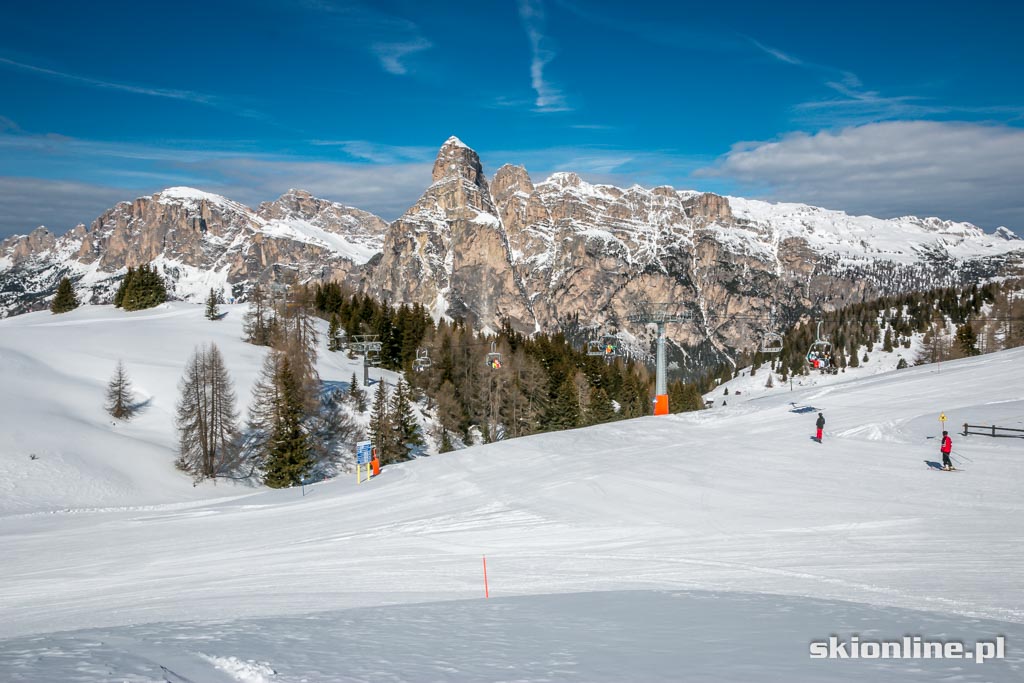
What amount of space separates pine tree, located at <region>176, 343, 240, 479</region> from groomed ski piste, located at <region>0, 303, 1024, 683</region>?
521cm

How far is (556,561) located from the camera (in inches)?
656

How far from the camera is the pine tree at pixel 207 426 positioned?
49.2 m

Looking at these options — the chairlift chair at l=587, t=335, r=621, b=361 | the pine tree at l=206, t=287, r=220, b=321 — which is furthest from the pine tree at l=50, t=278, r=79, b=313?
the chairlift chair at l=587, t=335, r=621, b=361

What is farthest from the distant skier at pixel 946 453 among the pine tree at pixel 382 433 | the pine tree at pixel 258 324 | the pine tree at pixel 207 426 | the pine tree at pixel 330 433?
the pine tree at pixel 258 324

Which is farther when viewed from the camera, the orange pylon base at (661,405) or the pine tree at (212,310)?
the pine tree at (212,310)

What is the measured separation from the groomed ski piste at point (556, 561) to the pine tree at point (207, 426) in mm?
5205

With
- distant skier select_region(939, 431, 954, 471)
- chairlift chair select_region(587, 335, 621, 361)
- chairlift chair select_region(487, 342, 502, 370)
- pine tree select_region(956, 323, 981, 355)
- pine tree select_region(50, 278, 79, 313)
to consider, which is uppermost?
pine tree select_region(50, 278, 79, 313)

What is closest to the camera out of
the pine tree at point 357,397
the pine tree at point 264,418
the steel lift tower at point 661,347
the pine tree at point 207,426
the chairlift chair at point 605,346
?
the pine tree at point 207,426

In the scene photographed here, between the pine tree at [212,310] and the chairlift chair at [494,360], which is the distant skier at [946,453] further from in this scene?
the pine tree at [212,310]

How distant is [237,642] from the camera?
8406 millimetres

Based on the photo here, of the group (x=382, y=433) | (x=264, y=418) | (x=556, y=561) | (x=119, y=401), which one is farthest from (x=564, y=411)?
(x=556, y=561)

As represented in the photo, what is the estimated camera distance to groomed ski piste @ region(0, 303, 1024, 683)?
25.5 feet

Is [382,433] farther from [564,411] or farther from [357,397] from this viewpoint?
[564,411]

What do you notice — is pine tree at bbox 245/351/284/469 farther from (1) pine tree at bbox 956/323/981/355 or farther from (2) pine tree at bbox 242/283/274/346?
(1) pine tree at bbox 956/323/981/355
